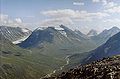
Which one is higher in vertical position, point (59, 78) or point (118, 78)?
point (118, 78)

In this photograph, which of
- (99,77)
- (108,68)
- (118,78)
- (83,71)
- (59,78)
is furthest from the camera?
(59,78)

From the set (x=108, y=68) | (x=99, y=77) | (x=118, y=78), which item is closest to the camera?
(x=118, y=78)

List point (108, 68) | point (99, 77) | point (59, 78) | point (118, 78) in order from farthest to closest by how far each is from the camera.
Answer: point (59, 78) < point (108, 68) < point (99, 77) < point (118, 78)

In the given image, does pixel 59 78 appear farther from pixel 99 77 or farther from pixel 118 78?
pixel 118 78

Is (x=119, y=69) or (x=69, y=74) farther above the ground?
(x=119, y=69)

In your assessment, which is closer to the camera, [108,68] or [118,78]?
[118,78]

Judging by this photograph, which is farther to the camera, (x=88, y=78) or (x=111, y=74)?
(x=88, y=78)

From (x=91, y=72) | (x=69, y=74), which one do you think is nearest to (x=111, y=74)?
(x=91, y=72)

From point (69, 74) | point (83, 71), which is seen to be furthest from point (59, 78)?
point (83, 71)

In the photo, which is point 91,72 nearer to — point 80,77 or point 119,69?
point 80,77
